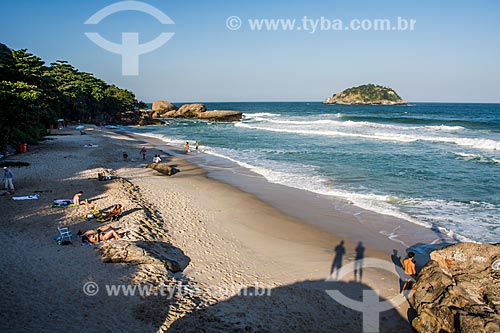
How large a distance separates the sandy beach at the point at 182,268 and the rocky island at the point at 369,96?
543 ft

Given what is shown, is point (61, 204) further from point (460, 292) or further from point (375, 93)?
point (375, 93)

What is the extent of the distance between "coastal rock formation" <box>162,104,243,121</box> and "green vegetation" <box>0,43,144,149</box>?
16.0 m

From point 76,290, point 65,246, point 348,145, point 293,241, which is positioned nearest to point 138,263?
point 76,290

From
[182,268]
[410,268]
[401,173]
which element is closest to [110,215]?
[182,268]

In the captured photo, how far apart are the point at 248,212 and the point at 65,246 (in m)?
6.85

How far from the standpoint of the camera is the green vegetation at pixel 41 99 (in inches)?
851

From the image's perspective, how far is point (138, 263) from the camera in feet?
28.7

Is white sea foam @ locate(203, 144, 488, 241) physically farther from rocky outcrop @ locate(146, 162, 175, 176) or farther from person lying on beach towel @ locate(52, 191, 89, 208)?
person lying on beach towel @ locate(52, 191, 89, 208)

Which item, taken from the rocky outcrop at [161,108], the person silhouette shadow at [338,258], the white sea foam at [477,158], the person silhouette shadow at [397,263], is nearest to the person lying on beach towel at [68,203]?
the person silhouette shadow at [338,258]

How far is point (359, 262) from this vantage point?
9.87m

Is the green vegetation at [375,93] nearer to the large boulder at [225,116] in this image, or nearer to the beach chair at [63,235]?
the large boulder at [225,116]

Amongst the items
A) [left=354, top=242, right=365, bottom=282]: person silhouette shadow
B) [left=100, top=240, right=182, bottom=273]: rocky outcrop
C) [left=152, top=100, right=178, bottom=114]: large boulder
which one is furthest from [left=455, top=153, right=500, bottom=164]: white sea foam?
[left=152, top=100, right=178, bottom=114]: large boulder

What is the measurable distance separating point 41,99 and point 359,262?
30.2 meters

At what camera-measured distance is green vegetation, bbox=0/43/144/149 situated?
A: 21625 mm
